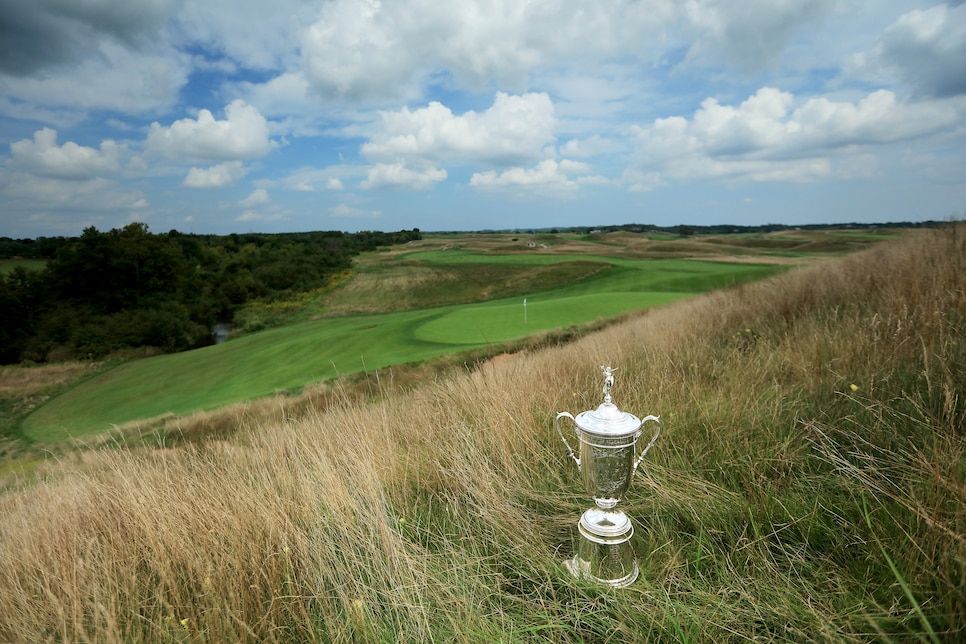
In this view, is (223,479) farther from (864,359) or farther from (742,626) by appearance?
(864,359)

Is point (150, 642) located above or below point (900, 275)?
below

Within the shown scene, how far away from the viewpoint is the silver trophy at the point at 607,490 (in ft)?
6.74

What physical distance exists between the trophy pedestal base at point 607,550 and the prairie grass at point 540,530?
7cm

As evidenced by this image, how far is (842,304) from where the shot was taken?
6840 mm

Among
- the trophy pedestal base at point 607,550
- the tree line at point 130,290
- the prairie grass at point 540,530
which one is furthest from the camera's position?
the tree line at point 130,290

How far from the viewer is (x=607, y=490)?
7.15ft

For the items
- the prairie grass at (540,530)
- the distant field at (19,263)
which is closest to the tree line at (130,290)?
the distant field at (19,263)

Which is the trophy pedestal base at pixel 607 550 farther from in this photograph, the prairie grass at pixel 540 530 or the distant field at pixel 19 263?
the distant field at pixel 19 263

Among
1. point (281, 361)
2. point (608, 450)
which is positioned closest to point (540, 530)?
point (608, 450)

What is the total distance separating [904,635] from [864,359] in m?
3.22

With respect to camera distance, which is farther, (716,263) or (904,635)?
(716,263)

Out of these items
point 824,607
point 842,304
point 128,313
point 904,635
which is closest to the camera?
point 904,635

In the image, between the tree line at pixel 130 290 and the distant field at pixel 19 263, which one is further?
the distant field at pixel 19 263

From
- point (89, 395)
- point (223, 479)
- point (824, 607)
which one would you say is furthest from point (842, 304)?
point (89, 395)
